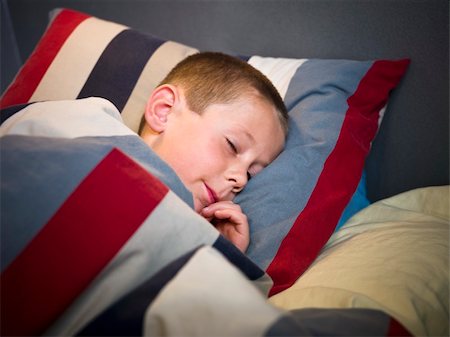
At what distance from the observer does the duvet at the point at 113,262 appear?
1.55 ft

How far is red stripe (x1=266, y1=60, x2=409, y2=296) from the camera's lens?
0.81 metres

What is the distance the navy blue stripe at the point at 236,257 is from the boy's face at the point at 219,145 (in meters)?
0.24

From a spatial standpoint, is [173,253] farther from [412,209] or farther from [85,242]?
[412,209]

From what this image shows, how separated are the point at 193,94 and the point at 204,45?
17.8 inches

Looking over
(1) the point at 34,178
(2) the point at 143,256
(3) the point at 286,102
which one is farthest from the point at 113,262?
(3) the point at 286,102

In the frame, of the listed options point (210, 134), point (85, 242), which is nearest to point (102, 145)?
point (85, 242)

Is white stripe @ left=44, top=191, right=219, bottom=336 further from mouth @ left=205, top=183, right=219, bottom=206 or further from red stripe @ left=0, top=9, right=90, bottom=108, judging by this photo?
red stripe @ left=0, top=9, right=90, bottom=108

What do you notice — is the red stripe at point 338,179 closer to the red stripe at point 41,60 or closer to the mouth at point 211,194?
the mouth at point 211,194

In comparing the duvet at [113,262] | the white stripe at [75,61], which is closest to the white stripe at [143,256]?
the duvet at [113,262]

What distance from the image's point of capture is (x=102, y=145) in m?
0.65

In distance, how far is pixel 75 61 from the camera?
114 centimetres

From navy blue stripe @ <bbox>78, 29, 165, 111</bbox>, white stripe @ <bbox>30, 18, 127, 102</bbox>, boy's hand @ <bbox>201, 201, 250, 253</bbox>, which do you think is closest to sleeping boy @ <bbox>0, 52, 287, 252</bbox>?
boy's hand @ <bbox>201, 201, 250, 253</bbox>

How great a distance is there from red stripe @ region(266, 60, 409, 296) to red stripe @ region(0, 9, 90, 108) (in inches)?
29.5

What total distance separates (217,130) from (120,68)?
36 centimetres
